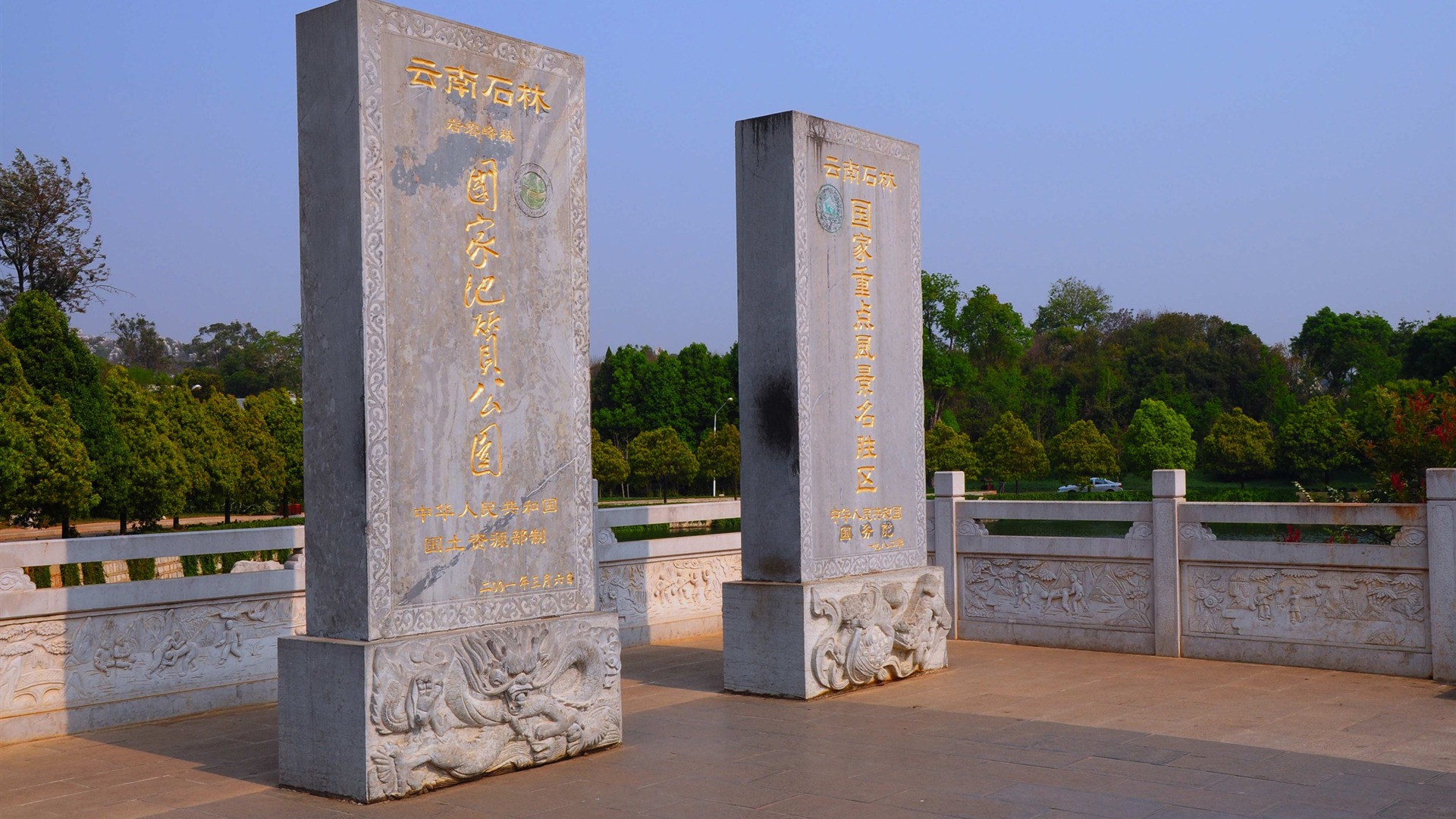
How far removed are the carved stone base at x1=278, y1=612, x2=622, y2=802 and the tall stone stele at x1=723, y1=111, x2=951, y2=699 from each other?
1.60 meters

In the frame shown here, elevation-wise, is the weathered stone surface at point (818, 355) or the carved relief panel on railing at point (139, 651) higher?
the weathered stone surface at point (818, 355)

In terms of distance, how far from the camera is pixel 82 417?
1819 cm

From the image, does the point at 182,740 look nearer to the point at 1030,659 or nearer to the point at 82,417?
the point at 1030,659

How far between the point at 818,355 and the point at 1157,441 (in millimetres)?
26714

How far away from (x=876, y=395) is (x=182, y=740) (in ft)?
13.6

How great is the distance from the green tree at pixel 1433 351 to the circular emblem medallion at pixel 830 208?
25.4m

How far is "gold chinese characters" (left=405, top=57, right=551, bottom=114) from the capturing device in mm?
4820

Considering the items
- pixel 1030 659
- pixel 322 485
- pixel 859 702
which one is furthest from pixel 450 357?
pixel 1030 659

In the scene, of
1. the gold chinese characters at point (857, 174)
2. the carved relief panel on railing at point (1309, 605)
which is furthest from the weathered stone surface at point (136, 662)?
the carved relief panel on railing at point (1309, 605)

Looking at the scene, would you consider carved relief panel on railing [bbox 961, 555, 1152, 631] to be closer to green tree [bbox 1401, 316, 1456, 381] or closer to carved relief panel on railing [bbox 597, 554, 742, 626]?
carved relief panel on railing [bbox 597, 554, 742, 626]

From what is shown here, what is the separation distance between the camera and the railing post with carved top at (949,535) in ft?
27.7

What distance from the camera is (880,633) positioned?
684 centimetres

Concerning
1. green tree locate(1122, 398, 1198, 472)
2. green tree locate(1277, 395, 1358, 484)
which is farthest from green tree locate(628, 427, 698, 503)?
green tree locate(1277, 395, 1358, 484)

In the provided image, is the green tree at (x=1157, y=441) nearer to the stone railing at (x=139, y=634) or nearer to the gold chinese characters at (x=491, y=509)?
the stone railing at (x=139, y=634)
